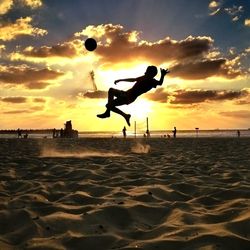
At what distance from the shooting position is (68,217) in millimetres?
4746

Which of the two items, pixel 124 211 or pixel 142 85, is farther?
pixel 142 85

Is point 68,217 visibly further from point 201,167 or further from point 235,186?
point 201,167

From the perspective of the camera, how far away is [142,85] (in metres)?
9.47

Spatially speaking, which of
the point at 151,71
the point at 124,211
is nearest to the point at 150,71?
the point at 151,71

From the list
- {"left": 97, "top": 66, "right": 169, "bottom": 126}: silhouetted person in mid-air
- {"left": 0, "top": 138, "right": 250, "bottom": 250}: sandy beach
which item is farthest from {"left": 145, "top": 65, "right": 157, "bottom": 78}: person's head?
{"left": 0, "top": 138, "right": 250, "bottom": 250}: sandy beach

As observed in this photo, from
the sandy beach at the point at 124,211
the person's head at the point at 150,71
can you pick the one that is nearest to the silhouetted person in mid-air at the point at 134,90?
the person's head at the point at 150,71

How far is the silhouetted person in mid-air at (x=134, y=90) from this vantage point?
9438 millimetres

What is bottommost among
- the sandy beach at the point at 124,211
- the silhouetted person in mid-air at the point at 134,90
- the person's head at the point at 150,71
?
the sandy beach at the point at 124,211

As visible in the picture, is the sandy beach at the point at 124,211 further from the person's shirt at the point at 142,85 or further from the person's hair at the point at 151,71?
the person's hair at the point at 151,71

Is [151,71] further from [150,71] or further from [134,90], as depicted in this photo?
[134,90]

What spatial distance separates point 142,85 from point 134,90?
0.81ft

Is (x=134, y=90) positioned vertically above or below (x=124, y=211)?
above

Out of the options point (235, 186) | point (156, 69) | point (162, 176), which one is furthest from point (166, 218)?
point (156, 69)

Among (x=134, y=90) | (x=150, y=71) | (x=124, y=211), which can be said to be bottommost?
(x=124, y=211)
